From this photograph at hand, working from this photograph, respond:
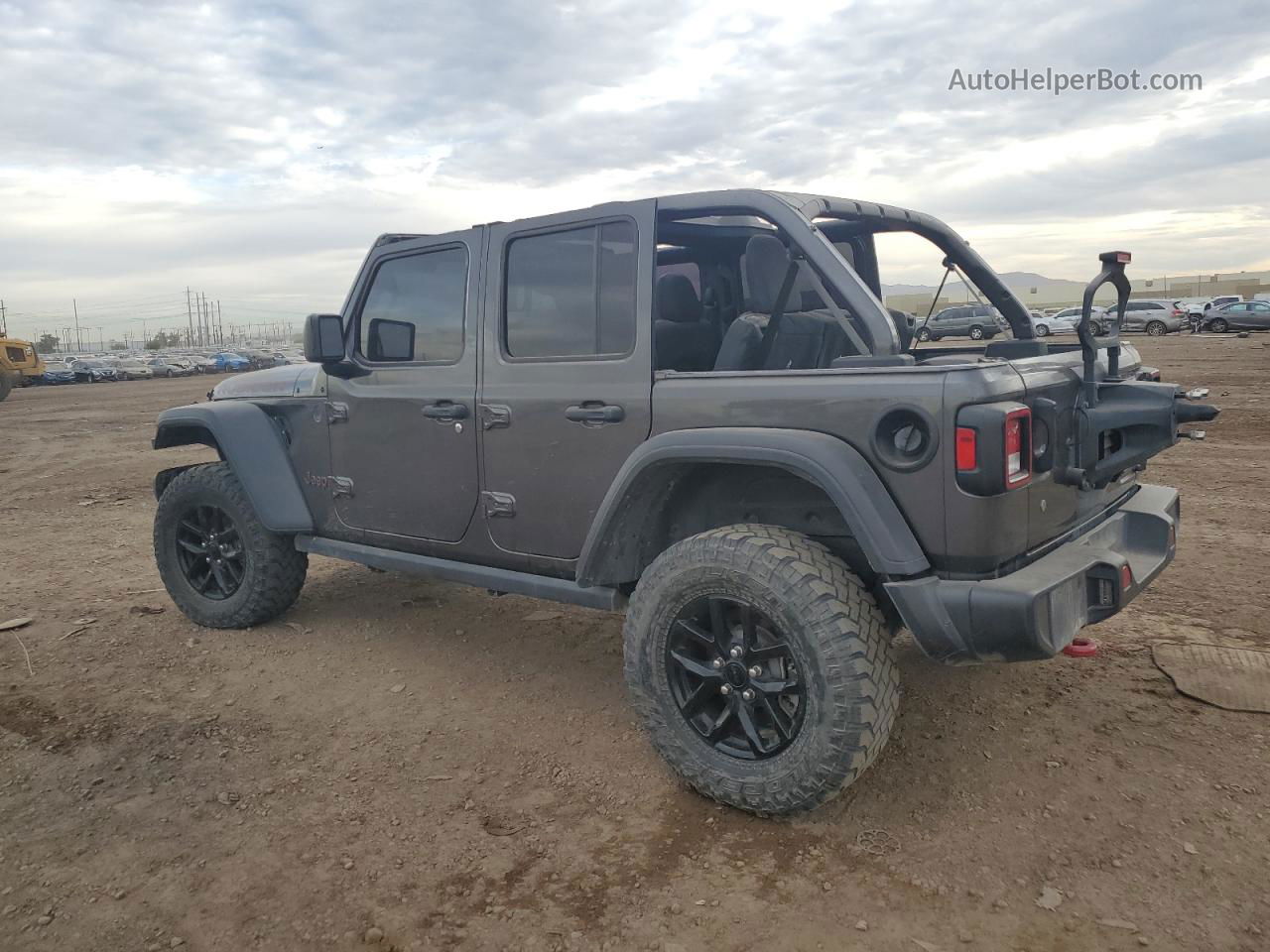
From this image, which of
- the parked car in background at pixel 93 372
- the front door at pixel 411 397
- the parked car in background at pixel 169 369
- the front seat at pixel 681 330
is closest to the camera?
the front seat at pixel 681 330

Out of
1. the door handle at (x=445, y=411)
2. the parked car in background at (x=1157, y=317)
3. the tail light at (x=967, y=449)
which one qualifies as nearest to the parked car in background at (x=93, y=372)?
the parked car in background at (x=1157, y=317)

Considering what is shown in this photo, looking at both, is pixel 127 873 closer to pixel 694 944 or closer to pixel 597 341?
pixel 694 944

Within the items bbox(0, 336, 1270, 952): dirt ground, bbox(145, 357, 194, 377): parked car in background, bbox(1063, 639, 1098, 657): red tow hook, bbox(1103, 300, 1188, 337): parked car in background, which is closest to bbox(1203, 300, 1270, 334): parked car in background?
bbox(1103, 300, 1188, 337): parked car in background

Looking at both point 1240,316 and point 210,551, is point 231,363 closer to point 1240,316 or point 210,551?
point 1240,316

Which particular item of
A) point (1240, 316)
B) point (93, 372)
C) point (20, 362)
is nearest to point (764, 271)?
point (1240, 316)

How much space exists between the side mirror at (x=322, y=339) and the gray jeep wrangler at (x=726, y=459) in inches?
0.6

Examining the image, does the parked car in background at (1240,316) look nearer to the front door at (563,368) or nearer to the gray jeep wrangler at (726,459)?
the gray jeep wrangler at (726,459)

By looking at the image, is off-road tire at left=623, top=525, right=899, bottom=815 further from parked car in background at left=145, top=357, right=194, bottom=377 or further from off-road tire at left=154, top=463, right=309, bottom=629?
parked car in background at left=145, top=357, right=194, bottom=377

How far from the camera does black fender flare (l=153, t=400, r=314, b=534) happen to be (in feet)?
15.2

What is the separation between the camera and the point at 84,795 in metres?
3.33

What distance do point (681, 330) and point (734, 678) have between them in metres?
1.34

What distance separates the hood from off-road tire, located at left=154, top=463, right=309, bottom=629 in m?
0.40

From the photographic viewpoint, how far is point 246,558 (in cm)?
487

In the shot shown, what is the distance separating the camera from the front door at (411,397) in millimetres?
3945
